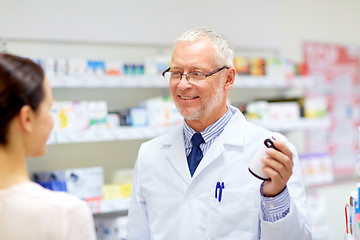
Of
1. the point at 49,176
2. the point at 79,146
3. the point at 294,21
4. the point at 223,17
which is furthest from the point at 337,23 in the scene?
the point at 49,176

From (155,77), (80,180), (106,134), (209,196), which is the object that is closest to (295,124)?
(155,77)

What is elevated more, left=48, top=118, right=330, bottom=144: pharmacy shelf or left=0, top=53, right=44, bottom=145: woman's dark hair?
left=0, top=53, right=44, bottom=145: woman's dark hair

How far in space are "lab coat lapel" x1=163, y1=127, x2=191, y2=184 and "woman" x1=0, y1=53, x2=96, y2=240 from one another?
3.07 ft

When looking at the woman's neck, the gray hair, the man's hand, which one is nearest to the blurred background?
the gray hair

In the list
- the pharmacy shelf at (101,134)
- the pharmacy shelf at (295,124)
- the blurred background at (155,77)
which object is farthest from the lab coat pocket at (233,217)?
the pharmacy shelf at (295,124)

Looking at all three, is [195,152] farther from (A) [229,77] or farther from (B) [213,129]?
(A) [229,77]

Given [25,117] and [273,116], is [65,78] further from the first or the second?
[25,117]

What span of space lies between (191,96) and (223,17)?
2555 millimetres

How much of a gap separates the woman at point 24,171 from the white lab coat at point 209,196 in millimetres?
889

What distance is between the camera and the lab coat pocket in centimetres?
211

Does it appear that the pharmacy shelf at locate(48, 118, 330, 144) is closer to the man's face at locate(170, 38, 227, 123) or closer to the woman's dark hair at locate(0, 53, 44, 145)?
the man's face at locate(170, 38, 227, 123)

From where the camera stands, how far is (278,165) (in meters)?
1.78

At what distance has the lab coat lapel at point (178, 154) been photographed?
223cm

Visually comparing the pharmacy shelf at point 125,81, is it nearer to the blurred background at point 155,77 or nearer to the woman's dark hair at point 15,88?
the blurred background at point 155,77
